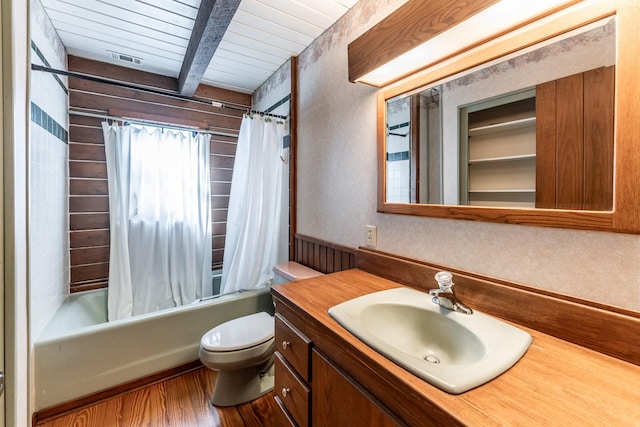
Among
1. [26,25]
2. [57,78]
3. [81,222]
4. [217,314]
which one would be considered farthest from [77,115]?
[217,314]

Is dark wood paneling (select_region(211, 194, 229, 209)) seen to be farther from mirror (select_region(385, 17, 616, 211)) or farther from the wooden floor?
mirror (select_region(385, 17, 616, 211))

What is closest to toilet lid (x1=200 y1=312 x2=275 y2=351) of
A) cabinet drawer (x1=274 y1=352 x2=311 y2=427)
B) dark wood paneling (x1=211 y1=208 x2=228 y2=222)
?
cabinet drawer (x1=274 y1=352 x2=311 y2=427)

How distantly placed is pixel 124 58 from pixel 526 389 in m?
3.07

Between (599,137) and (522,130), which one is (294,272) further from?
(599,137)

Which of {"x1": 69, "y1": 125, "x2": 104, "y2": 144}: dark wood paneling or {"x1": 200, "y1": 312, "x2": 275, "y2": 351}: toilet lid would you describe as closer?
{"x1": 200, "y1": 312, "x2": 275, "y2": 351}: toilet lid

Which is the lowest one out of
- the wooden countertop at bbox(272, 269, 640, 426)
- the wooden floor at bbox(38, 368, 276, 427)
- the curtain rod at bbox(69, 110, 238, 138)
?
the wooden floor at bbox(38, 368, 276, 427)

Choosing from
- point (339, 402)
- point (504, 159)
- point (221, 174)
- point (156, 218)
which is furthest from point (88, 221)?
point (504, 159)

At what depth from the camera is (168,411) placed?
5.13ft

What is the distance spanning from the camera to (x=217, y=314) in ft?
6.47

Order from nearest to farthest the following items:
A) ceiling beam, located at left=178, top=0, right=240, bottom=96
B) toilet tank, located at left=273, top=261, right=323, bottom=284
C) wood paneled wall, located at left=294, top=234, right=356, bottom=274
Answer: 1. ceiling beam, located at left=178, top=0, right=240, bottom=96
2. wood paneled wall, located at left=294, top=234, right=356, bottom=274
3. toilet tank, located at left=273, top=261, right=323, bottom=284

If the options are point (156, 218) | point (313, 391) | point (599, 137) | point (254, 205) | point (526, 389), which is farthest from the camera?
point (156, 218)

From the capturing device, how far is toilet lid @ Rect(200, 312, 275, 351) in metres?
1.55

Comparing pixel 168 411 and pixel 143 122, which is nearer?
pixel 168 411

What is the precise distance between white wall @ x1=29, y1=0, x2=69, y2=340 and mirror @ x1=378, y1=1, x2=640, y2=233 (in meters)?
1.86
